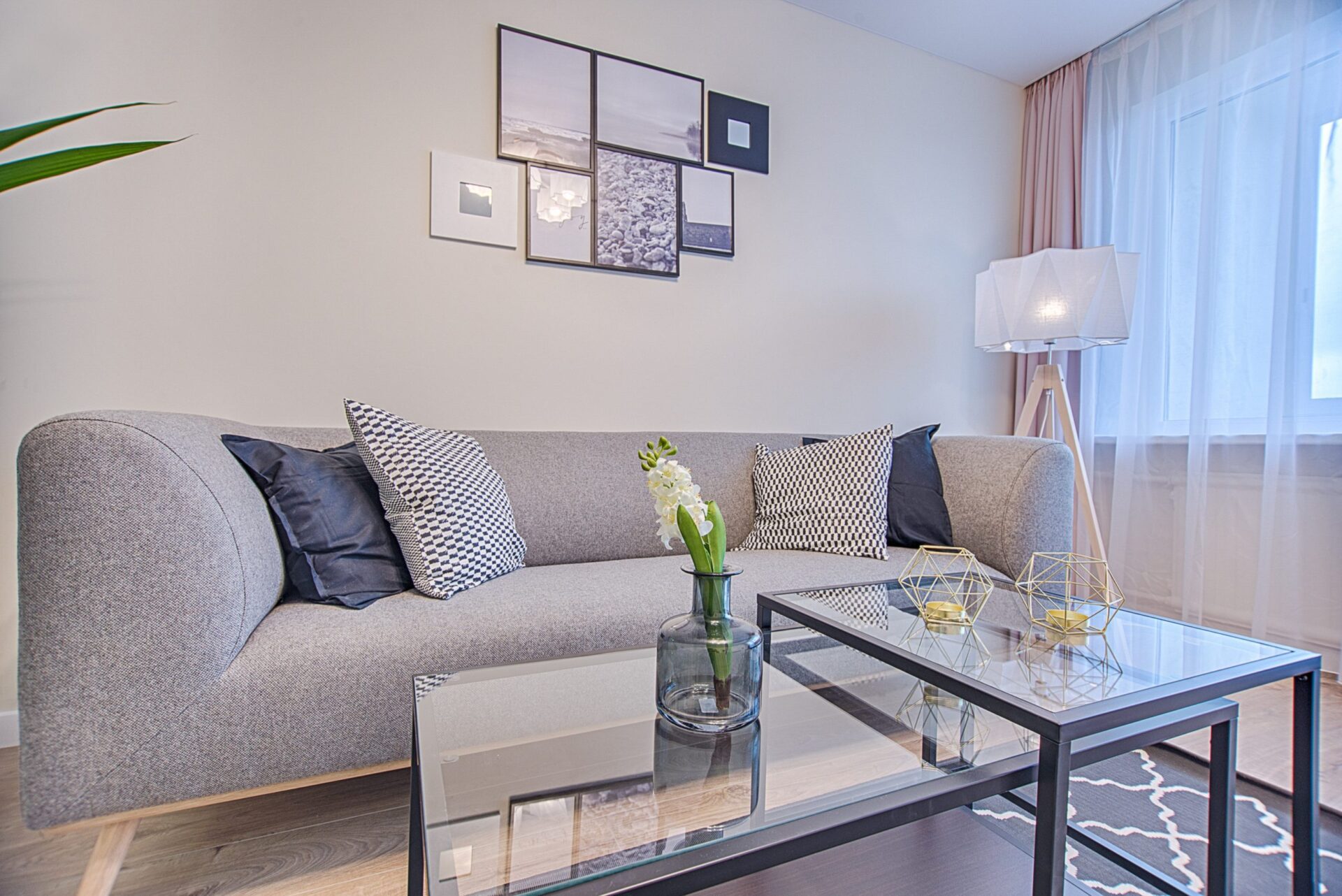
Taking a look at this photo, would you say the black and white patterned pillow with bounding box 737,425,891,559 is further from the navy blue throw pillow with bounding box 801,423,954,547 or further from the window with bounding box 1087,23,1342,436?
the window with bounding box 1087,23,1342,436

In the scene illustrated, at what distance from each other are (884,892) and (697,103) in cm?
238

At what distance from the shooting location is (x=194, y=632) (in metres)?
0.94

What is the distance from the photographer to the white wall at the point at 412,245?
1.62 meters

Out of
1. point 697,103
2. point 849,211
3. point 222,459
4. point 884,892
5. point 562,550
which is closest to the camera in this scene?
point 884,892

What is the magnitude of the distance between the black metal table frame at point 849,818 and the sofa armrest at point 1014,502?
0.96m

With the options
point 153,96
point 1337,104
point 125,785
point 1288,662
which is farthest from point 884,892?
point 1337,104

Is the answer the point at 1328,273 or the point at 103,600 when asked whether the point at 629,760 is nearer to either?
the point at 103,600

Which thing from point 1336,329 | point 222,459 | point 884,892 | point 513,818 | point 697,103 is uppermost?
point 697,103

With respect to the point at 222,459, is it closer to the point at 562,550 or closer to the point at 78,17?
the point at 562,550

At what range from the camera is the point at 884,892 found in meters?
0.84

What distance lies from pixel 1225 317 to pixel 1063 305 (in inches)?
24.3

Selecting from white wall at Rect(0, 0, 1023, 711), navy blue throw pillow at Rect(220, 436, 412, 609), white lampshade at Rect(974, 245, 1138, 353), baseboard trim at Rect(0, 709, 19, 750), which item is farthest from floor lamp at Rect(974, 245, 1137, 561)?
baseboard trim at Rect(0, 709, 19, 750)

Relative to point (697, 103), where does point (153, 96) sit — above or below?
below

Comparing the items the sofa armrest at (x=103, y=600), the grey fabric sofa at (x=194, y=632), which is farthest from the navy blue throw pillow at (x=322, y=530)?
the sofa armrest at (x=103, y=600)
